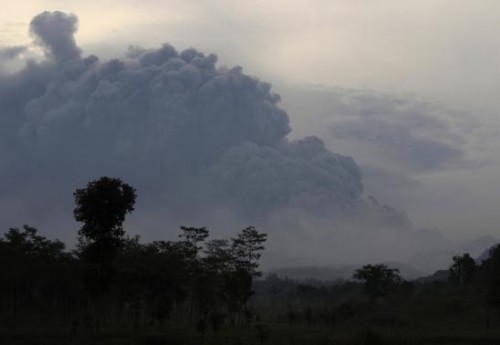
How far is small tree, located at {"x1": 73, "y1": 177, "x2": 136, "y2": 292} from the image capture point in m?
58.0

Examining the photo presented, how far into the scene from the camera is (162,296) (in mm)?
66062

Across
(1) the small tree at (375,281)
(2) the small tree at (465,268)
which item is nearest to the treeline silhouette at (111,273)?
(1) the small tree at (375,281)

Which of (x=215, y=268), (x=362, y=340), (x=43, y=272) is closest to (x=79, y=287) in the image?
(x=43, y=272)

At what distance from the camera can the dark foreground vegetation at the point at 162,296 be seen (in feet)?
190

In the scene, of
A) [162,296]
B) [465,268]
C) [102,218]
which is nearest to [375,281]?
[465,268]

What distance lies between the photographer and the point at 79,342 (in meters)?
50.9

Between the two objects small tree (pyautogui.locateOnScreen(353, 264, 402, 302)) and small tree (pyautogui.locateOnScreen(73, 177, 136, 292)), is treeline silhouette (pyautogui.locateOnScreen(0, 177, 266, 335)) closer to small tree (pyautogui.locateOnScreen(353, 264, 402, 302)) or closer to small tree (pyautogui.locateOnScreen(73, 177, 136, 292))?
small tree (pyautogui.locateOnScreen(73, 177, 136, 292))

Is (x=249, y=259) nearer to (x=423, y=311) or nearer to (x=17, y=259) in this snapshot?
(x=423, y=311)

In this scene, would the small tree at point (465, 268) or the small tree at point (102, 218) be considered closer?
the small tree at point (102, 218)

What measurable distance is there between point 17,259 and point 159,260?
643 inches

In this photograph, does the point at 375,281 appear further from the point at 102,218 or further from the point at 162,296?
the point at 102,218

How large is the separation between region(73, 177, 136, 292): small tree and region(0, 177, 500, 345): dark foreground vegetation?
0.29 ft

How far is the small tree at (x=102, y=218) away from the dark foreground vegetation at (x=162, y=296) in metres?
0.09

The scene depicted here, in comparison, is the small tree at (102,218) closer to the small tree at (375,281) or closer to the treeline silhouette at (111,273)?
the treeline silhouette at (111,273)
